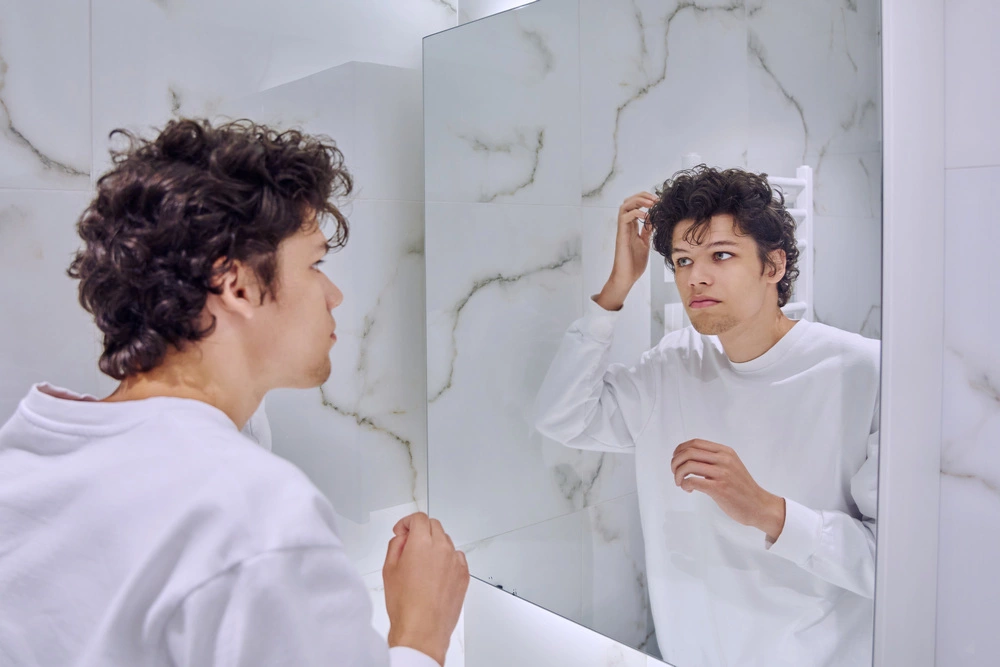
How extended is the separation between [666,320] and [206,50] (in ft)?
2.56

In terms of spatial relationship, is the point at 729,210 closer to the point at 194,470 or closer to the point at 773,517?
the point at 773,517

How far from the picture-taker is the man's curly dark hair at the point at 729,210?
0.85 metres

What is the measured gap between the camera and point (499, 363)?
1.23 meters

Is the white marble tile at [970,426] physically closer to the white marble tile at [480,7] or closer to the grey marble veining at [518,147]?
the grey marble veining at [518,147]

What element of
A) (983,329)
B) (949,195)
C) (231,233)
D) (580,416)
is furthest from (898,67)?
(231,233)

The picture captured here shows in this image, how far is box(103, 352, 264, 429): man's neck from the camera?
0.73m

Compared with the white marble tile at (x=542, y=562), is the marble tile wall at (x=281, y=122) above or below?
above

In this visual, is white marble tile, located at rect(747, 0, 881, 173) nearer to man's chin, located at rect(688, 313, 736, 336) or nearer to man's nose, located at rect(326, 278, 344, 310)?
man's chin, located at rect(688, 313, 736, 336)

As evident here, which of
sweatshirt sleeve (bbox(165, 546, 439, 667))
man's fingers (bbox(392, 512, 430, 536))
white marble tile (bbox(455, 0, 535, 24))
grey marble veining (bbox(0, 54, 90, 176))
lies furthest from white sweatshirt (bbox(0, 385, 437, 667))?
white marble tile (bbox(455, 0, 535, 24))

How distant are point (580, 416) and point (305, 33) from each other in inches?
30.2

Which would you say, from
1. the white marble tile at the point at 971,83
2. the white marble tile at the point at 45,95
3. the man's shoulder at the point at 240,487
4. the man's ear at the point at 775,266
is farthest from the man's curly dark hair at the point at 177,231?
the white marble tile at the point at 971,83

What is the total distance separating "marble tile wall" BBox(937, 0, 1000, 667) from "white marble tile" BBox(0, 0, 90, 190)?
1096 mm

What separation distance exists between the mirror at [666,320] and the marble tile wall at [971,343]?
0.14 meters

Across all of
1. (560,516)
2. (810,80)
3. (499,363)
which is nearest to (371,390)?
(499,363)
